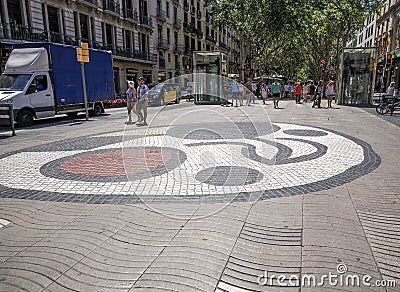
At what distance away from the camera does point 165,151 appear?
7.62 meters

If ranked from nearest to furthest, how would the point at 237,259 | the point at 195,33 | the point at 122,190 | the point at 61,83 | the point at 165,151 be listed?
the point at 237,259 → the point at 122,190 → the point at 165,151 → the point at 61,83 → the point at 195,33

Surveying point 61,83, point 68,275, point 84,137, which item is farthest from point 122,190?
point 61,83

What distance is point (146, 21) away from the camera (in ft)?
133

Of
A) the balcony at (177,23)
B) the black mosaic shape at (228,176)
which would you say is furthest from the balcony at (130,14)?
the black mosaic shape at (228,176)

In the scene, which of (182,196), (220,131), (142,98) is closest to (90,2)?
(142,98)

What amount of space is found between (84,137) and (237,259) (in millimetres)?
8563

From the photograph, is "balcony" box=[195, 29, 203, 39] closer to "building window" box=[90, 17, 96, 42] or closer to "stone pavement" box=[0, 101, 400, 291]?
"building window" box=[90, 17, 96, 42]

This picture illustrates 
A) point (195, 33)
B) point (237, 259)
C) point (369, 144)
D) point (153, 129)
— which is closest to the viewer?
point (237, 259)

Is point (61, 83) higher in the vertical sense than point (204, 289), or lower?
higher

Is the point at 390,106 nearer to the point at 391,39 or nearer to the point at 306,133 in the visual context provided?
the point at 306,133

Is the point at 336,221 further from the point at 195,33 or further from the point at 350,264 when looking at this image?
the point at 195,33

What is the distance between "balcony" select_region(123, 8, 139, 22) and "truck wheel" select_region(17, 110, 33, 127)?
26.9 m

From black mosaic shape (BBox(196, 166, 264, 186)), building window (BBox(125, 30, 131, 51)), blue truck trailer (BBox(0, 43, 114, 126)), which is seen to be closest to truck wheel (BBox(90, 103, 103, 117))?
blue truck trailer (BBox(0, 43, 114, 126))

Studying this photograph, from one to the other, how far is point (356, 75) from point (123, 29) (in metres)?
27.2
